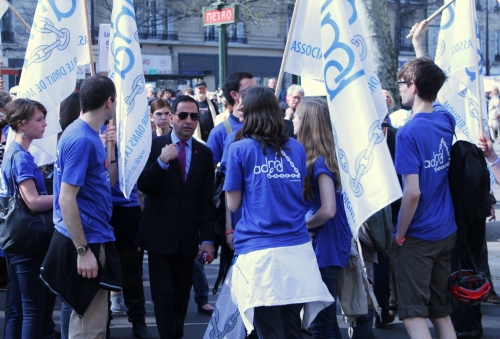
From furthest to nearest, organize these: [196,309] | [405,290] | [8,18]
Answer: [8,18]
[196,309]
[405,290]

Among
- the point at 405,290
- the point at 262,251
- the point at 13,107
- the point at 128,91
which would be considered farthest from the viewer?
the point at 128,91

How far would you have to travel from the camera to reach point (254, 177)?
12.6 feet

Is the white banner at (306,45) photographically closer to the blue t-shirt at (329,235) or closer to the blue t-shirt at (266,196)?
the blue t-shirt at (329,235)

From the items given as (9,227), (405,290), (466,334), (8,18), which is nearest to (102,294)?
(9,227)

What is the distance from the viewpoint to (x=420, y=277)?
4398 mm

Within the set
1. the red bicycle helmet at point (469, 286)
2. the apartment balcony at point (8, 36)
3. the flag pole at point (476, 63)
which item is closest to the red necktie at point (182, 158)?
the red bicycle helmet at point (469, 286)

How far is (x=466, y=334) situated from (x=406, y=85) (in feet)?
7.29

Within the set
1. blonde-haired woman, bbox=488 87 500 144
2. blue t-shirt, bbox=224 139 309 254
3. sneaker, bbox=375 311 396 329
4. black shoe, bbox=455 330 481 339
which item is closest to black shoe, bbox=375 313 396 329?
sneaker, bbox=375 311 396 329

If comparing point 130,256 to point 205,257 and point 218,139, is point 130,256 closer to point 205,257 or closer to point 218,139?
point 205,257

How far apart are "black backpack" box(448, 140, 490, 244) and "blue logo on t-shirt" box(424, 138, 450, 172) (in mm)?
46

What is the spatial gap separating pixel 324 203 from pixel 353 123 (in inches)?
19.9

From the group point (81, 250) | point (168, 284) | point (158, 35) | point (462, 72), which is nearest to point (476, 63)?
point (462, 72)

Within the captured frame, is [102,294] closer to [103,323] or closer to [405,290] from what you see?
[103,323]

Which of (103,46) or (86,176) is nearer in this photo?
(86,176)
